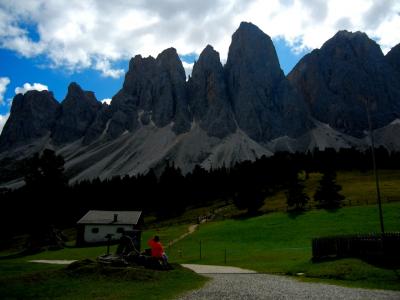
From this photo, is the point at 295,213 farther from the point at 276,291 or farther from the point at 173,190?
the point at 276,291

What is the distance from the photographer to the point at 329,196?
253 ft

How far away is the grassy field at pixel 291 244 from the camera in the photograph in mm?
22875

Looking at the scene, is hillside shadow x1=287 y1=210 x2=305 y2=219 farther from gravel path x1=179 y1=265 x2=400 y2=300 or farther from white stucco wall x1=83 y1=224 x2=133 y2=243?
gravel path x1=179 y1=265 x2=400 y2=300

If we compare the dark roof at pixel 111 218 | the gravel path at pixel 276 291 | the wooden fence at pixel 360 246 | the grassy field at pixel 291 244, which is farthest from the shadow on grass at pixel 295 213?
the gravel path at pixel 276 291

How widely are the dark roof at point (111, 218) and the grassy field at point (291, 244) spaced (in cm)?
1904

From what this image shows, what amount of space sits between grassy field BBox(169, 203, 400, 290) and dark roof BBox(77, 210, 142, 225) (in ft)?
62.5

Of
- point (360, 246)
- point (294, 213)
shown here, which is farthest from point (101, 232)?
point (360, 246)

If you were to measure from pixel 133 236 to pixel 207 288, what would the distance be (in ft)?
44.4

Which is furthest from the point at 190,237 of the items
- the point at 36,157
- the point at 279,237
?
the point at 36,157

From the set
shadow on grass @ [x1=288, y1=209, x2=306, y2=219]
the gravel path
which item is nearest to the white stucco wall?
→ shadow on grass @ [x1=288, y1=209, x2=306, y2=219]

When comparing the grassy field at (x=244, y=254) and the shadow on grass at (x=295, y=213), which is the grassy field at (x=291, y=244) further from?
the shadow on grass at (x=295, y=213)

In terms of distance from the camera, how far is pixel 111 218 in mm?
81000

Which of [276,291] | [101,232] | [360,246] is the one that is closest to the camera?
[276,291]

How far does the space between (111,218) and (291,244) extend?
45422 mm
